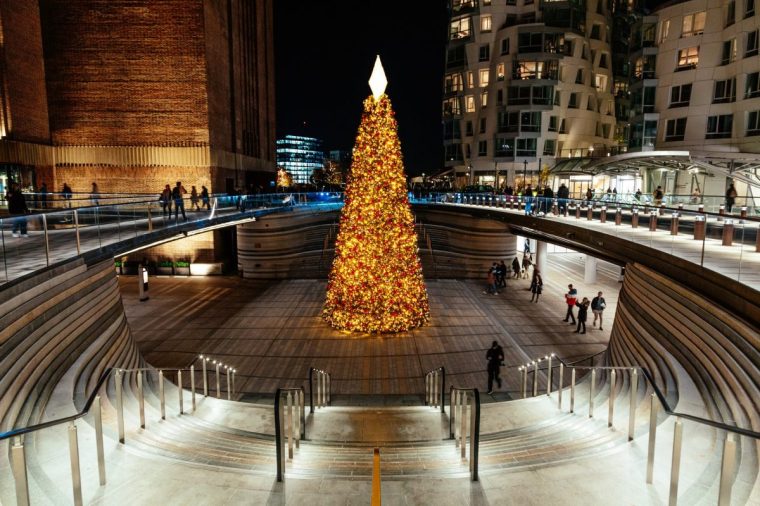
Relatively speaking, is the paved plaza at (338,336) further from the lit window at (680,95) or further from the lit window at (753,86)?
the lit window at (680,95)

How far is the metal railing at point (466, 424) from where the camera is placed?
493 centimetres

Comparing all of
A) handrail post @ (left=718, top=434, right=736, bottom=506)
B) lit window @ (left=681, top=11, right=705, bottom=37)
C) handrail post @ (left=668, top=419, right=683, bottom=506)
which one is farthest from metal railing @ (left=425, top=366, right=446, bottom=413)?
lit window @ (left=681, top=11, right=705, bottom=37)

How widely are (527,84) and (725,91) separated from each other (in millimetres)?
18233

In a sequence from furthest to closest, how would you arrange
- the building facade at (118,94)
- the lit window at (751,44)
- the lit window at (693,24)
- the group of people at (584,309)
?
the lit window at (693,24) → the building facade at (118,94) → the lit window at (751,44) → the group of people at (584,309)

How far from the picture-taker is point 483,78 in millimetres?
46812

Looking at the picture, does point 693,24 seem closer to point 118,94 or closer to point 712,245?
point 712,245

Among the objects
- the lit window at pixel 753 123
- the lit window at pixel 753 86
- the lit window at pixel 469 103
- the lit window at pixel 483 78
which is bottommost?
the lit window at pixel 753 123

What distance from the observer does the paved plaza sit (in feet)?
40.6

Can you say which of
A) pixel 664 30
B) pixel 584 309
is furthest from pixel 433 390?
pixel 664 30

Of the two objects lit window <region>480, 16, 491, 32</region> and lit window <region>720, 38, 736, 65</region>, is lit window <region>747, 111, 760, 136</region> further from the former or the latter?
lit window <region>480, 16, 491, 32</region>

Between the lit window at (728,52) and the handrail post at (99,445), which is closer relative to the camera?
the handrail post at (99,445)

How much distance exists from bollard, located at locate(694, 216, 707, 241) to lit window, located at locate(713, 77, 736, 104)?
68.7 ft

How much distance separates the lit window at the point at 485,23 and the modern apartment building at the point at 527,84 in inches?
3.4

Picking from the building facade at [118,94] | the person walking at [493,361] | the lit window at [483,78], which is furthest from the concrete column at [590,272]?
the lit window at [483,78]
